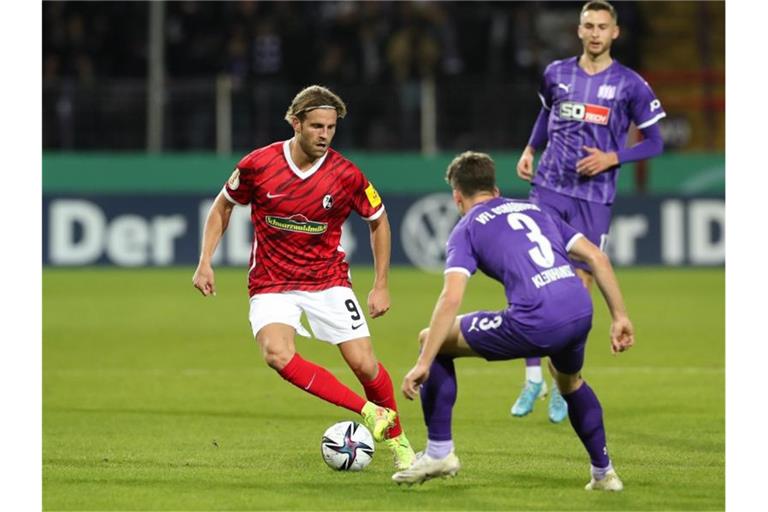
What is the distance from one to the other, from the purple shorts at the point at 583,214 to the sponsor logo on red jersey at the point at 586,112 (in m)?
0.46

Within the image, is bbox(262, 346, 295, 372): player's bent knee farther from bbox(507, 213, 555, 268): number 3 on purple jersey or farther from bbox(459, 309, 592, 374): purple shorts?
bbox(507, 213, 555, 268): number 3 on purple jersey

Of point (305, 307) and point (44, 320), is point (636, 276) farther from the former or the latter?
point (305, 307)

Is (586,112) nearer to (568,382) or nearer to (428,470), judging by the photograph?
(568,382)

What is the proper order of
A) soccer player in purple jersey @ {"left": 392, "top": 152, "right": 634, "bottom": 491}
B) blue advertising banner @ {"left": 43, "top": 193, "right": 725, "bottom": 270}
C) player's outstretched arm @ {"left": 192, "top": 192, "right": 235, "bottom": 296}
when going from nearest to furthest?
soccer player in purple jersey @ {"left": 392, "top": 152, "right": 634, "bottom": 491}, player's outstretched arm @ {"left": 192, "top": 192, "right": 235, "bottom": 296}, blue advertising banner @ {"left": 43, "top": 193, "right": 725, "bottom": 270}

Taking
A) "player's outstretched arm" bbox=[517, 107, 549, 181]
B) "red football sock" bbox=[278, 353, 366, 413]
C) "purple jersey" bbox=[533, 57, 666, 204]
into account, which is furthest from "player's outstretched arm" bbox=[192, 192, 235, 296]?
"purple jersey" bbox=[533, 57, 666, 204]

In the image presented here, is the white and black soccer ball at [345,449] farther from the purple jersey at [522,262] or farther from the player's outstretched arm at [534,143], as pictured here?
the player's outstretched arm at [534,143]

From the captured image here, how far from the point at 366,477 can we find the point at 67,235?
43.0ft

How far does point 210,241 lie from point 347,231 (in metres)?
11.9

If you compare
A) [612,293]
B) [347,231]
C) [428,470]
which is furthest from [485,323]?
[347,231]

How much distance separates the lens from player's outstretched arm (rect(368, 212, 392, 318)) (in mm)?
6477

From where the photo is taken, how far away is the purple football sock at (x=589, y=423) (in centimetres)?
577

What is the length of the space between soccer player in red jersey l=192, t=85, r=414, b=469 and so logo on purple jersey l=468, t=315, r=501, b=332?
756 millimetres

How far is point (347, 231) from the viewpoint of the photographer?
1858cm
